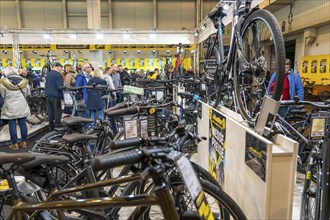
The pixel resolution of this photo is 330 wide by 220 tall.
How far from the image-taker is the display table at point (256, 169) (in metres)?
1.51

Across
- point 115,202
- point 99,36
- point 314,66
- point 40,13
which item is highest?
point 40,13

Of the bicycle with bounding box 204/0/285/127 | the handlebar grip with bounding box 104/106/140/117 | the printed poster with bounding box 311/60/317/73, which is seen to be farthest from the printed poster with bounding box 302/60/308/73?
the handlebar grip with bounding box 104/106/140/117

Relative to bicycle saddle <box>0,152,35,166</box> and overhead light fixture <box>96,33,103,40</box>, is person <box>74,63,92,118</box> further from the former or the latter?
overhead light fixture <box>96,33,103,40</box>

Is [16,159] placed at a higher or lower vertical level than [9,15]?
lower

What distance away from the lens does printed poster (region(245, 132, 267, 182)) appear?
1.56 m

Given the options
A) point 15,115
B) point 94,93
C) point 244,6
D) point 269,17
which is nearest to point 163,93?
point 94,93

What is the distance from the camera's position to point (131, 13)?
63.1ft

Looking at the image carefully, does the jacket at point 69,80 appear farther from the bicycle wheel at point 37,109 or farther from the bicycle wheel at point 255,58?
the bicycle wheel at point 255,58

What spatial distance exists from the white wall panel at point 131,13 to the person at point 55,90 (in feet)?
46.9

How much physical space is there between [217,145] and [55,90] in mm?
4393

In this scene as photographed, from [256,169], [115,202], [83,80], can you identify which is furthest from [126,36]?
[115,202]

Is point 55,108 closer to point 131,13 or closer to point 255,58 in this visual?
point 255,58

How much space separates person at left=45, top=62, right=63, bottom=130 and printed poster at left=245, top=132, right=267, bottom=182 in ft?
16.0

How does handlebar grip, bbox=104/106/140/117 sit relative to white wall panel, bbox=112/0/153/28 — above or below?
below
